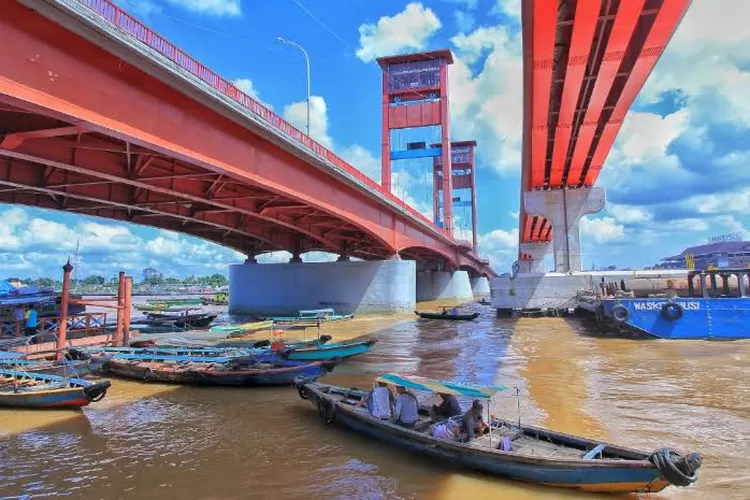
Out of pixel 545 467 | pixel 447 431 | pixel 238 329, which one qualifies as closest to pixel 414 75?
pixel 238 329

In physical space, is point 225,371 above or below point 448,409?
below

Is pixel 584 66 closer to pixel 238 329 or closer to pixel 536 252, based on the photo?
pixel 238 329

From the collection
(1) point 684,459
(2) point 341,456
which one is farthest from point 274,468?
(1) point 684,459

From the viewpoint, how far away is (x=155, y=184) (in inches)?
786

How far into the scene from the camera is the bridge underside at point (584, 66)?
1496cm

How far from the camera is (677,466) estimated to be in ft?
18.8

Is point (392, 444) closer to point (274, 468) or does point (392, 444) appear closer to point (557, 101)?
point (274, 468)

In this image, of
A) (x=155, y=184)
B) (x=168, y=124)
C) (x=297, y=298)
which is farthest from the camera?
(x=297, y=298)

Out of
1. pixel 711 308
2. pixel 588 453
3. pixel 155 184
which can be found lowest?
pixel 588 453

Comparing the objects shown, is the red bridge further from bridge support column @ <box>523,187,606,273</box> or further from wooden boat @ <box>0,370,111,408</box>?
bridge support column @ <box>523,187,606,273</box>

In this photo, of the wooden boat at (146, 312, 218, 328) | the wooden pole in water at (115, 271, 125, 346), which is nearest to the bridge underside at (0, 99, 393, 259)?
the wooden pole in water at (115, 271, 125, 346)

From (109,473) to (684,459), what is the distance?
26.8 ft

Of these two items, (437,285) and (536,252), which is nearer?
(437,285)

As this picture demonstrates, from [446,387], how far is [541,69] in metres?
15.1
